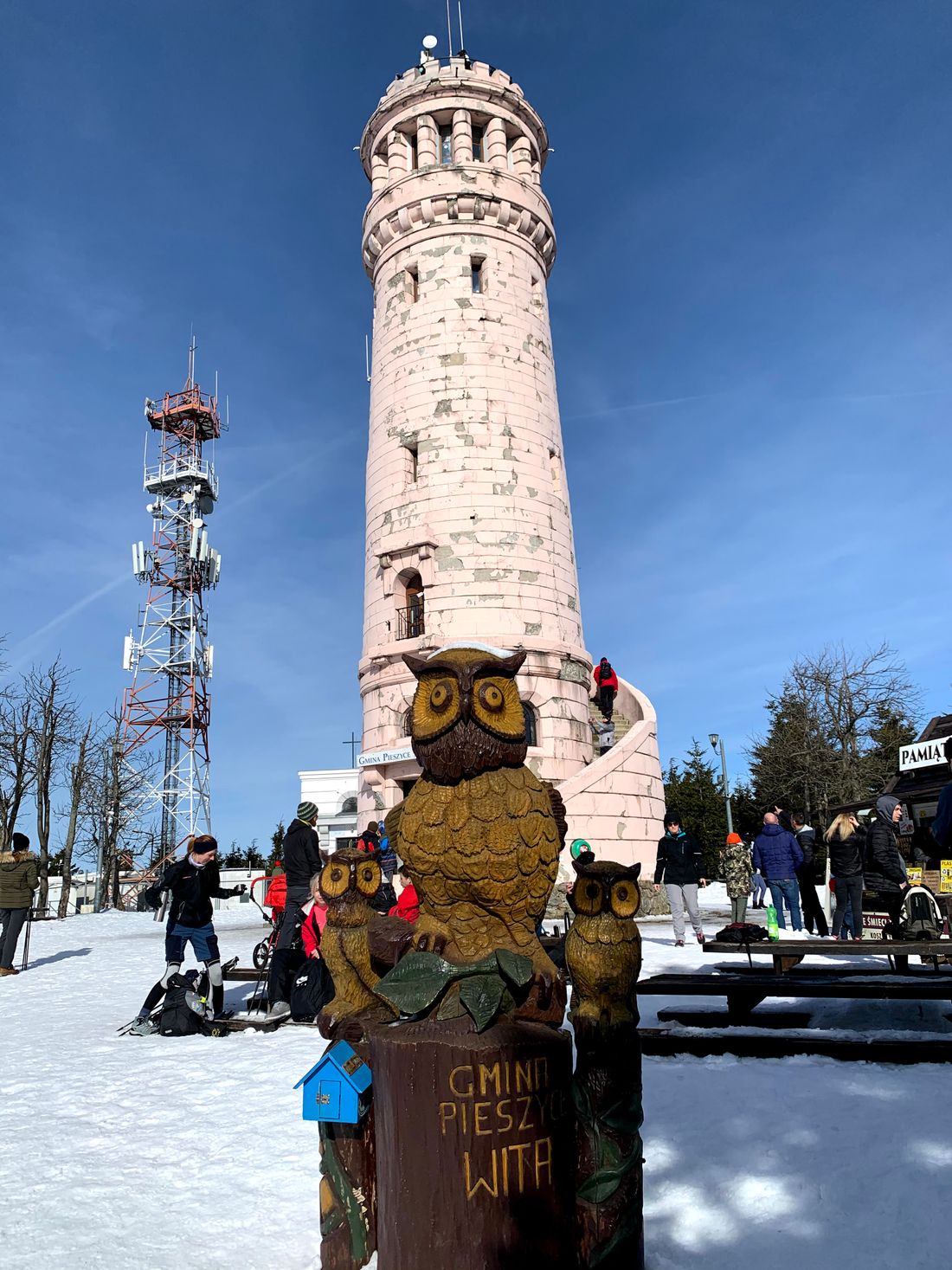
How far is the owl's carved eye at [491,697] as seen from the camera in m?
3.40

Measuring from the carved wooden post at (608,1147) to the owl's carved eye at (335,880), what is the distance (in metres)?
1.11

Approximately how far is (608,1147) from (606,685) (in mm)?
17206

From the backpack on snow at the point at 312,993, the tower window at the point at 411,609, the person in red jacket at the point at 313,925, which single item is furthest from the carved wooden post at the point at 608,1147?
the tower window at the point at 411,609

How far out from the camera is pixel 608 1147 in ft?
9.92

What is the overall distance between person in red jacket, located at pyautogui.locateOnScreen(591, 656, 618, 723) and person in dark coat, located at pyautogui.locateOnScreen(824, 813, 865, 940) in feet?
32.2

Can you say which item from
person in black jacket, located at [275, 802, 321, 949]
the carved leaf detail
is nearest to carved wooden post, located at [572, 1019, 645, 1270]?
the carved leaf detail

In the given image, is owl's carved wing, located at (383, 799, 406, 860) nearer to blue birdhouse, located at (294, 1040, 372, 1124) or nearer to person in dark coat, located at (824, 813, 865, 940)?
blue birdhouse, located at (294, 1040, 372, 1124)

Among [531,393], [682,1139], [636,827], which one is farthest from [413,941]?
[531,393]

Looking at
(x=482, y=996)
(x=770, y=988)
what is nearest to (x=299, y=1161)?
(x=482, y=996)

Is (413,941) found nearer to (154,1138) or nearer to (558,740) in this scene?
(154,1138)

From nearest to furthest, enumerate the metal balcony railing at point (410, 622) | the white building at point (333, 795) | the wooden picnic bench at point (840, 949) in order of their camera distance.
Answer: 1. the wooden picnic bench at point (840, 949)
2. the metal balcony railing at point (410, 622)
3. the white building at point (333, 795)

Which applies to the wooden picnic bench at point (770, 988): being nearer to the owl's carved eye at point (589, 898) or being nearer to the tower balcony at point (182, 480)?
the owl's carved eye at point (589, 898)

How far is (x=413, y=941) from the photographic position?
3377 mm

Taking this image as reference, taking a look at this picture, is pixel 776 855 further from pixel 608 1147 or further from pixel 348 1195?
pixel 348 1195
